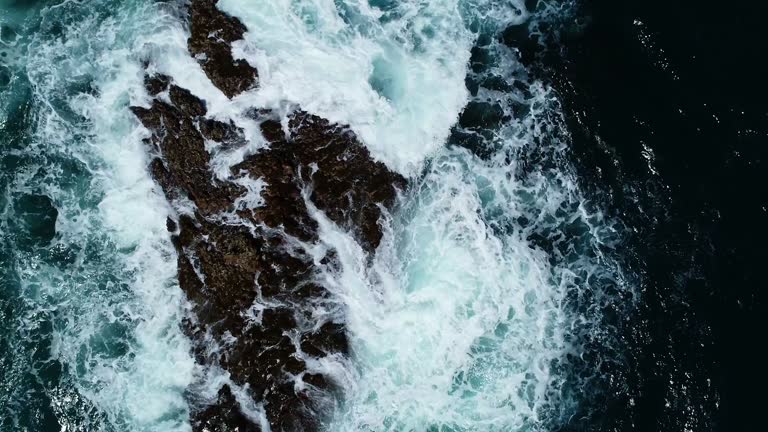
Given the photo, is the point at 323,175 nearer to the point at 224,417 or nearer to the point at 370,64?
the point at 370,64

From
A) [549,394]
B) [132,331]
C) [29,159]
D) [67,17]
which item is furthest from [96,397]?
[549,394]

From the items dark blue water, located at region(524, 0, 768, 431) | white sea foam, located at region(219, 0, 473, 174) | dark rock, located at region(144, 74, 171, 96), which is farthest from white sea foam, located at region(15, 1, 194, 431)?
dark blue water, located at region(524, 0, 768, 431)

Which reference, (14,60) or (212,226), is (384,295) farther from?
(14,60)

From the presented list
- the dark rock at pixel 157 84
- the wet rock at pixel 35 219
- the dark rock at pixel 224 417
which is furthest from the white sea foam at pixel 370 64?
the dark rock at pixel 224 417

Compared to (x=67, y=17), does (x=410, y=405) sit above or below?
below

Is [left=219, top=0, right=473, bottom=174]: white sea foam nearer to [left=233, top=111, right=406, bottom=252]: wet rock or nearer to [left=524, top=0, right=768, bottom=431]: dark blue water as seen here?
[left=233, top=111, right=406, bottom=252]: wet rock

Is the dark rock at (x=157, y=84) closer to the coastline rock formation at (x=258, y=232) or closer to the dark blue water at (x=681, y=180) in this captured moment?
the coastline rock formation at (x=258, y=232)
